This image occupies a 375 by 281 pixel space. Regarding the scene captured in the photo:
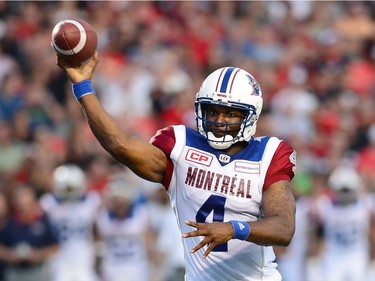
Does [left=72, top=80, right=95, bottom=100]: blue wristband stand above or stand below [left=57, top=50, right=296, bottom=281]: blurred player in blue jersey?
above

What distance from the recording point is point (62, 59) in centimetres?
513

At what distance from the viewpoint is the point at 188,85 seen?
39.4ft

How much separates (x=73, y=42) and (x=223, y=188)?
1.08m

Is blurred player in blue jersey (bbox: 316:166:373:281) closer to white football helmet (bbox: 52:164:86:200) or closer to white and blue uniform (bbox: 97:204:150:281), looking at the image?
white and blue uniform (bbox: 97:204:150:281)

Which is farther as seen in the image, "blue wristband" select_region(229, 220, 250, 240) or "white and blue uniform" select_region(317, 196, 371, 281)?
"white and blue uniform" select_region(317, 196, 371, 281)

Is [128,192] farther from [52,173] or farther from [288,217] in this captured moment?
[288,217]

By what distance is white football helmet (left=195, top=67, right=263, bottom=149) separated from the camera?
16.9 feet

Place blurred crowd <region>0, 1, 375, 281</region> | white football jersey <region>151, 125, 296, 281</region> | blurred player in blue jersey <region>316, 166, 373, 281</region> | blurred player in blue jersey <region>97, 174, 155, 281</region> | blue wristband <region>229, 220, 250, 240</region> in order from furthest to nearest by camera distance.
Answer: blurred player in blue jersey <region>316, 166, 373, 281</region> < blurred crowd <region>0, 1, 375, 281</region> < blurred player in blue jersey <region>97, 174, 155, 281</region> < white football jersey <region>151, 125, 296, 281</region> < blue wristband <region>229, 220, 250, 240</region>

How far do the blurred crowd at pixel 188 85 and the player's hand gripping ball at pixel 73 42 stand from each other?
534 cm

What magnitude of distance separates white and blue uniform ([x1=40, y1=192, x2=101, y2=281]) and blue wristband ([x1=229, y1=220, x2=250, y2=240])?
20.4 feet

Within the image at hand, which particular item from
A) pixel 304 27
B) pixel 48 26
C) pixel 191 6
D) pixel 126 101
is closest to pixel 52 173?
pixel 126 101

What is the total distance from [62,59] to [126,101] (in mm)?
6716

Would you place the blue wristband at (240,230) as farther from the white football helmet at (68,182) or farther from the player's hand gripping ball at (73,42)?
the white football helmet at (68,182)

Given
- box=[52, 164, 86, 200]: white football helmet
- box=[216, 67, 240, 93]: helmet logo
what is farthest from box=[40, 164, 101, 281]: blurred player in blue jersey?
box=[216, 67, 240, 93]: helmet logo
